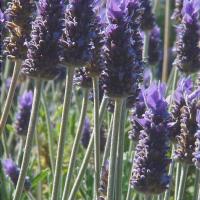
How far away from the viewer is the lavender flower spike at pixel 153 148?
1952mm

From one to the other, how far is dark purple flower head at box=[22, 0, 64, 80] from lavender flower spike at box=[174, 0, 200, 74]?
1.99 feet

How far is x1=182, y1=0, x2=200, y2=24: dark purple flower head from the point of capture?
240cm

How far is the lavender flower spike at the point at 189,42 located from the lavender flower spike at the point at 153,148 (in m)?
0.63

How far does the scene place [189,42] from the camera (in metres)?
2.75

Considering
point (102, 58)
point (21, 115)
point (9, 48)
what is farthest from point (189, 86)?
point (21, 115)

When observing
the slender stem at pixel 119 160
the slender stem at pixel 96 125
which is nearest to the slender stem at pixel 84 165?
the slender stem at pixel 96 125

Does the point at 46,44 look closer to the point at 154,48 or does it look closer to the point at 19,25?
the point at 19,25

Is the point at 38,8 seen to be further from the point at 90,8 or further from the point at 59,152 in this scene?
the point at 59,152

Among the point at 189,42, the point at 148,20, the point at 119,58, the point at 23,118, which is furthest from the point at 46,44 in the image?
the point at 148,20

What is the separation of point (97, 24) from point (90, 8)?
8 centimetres

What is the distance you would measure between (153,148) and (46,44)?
491mm

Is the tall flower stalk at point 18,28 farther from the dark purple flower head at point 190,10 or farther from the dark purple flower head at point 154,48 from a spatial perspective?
the dark purple flower head at point 154,48

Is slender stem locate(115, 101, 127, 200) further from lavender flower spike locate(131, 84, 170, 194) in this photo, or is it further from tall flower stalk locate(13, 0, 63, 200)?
tall flower stalk locate(13, 0, 63, 200)

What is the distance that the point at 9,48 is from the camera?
2252mm
